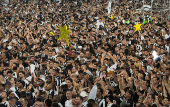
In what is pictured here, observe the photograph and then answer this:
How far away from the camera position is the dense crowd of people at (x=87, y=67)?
18.8 ft

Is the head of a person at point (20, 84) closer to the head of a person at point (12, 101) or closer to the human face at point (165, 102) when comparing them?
the head of a person at point (12, 101)

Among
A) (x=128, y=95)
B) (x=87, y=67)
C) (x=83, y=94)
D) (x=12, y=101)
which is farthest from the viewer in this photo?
(x=87, y=67)

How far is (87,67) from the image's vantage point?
749 centimetres

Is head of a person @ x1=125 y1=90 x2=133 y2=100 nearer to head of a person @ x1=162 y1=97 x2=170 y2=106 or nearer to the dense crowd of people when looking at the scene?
the dense crowd of people

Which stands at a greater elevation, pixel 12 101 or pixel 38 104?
pixel 38 104

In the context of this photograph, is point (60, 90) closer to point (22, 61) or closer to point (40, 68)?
point (40, 68)

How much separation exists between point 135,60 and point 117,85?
1.92 m

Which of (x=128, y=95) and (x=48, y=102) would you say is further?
(x=128, y=95)

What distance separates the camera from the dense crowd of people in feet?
18.8

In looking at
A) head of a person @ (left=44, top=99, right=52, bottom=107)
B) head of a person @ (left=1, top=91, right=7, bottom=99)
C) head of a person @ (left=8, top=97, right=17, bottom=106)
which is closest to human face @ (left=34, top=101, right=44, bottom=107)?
head of a person @ (left=44, top=99, right=52, bottom=107)

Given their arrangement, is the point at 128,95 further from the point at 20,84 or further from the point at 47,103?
the point at 20,84

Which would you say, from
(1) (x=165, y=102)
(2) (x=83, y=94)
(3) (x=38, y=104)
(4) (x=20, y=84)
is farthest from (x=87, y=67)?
(1) (x=165, y=102)

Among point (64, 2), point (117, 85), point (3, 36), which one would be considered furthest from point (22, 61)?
point (64, 2)

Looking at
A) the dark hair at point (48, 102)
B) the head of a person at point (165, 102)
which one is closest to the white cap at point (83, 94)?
the dark hair at point (48, 102)
